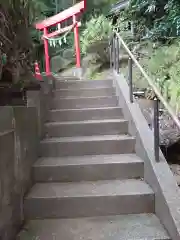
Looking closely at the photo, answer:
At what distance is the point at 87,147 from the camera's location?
2.88m

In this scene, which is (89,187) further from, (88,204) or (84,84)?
(84,84)

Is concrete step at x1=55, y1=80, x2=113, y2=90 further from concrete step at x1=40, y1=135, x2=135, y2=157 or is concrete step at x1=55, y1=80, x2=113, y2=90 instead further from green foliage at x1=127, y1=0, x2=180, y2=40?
green foliage at x1=127, y1=0, x2=180, y2=40

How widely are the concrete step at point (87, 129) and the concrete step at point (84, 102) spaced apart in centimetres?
65

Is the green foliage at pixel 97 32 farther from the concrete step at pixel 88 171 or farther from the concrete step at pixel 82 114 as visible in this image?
the concrete step at pixel 88 171

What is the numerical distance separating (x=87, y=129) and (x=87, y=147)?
14.6 inches

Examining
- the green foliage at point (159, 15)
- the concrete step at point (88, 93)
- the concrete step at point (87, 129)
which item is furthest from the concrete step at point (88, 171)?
the green foliage at point (159, 15)

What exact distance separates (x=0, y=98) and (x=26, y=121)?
34 cm

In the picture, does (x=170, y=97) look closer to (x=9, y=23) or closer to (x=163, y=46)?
(x=163, y=46)

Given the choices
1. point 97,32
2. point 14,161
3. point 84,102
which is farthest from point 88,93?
point 97,32

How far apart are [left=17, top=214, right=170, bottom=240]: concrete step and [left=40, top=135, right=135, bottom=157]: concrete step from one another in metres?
0.80

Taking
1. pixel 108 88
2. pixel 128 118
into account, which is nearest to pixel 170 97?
pixel 108 88

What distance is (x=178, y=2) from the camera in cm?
532

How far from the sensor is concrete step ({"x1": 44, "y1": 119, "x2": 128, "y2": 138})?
Result: 3.20 m

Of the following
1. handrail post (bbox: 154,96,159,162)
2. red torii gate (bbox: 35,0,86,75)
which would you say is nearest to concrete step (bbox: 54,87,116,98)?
handrail post (bbox: 154,96,159,162)
